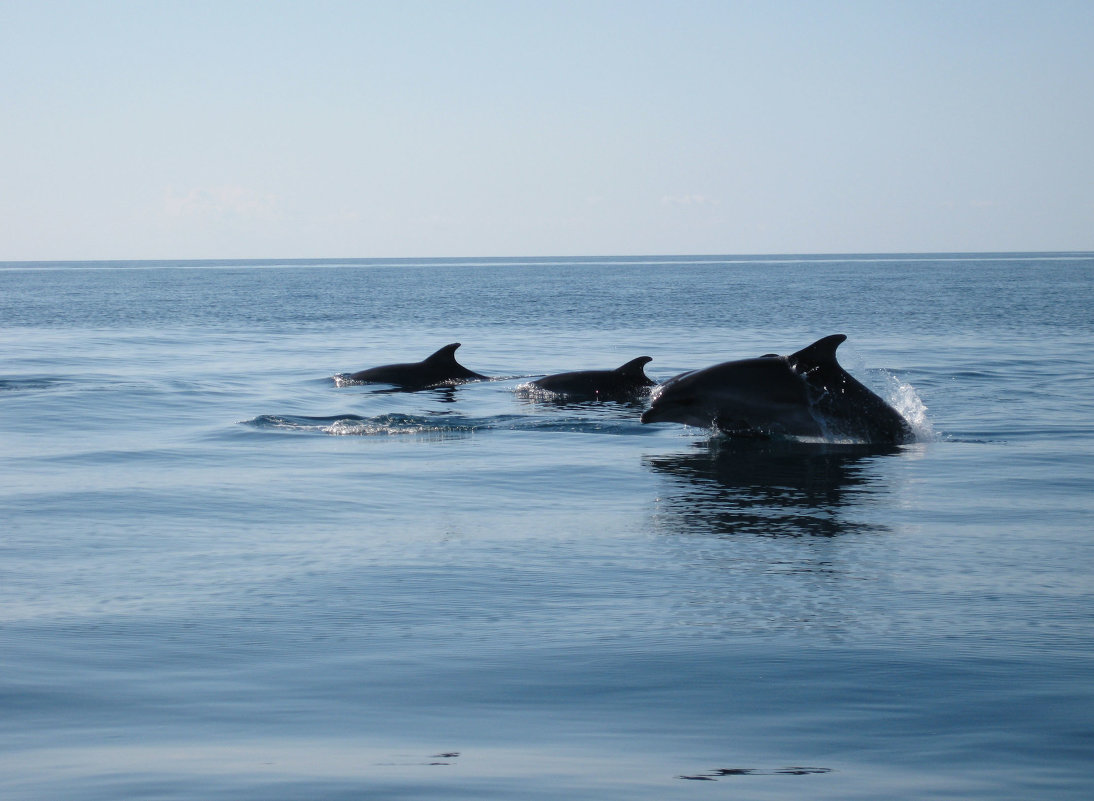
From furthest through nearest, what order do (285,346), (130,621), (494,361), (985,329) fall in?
(985,329) → (285,346) → (494,361) → (130,621)

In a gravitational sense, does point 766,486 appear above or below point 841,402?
below

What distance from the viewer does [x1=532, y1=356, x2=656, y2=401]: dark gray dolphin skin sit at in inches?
738

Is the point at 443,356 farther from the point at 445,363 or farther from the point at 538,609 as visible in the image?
the point at 538,609

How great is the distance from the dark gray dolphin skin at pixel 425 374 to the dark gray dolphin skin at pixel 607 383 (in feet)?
9.68

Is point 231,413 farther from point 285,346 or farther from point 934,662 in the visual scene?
point 285,346

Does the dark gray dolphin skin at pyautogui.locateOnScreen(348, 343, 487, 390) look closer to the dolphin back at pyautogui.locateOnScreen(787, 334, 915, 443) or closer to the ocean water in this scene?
the ocean water

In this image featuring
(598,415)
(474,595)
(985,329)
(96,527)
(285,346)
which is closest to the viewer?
(474,595)

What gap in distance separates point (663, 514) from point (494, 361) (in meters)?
19.7

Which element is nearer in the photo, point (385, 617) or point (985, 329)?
point (385, 617)

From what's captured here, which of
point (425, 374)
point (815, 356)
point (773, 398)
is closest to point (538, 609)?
point (773, 398)

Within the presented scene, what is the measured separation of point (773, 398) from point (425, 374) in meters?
8.85

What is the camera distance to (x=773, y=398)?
46.0ft

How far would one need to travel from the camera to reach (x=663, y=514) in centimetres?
987

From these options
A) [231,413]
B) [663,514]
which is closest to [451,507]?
[663,514]
